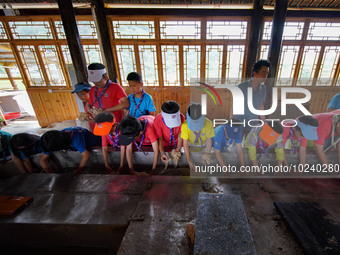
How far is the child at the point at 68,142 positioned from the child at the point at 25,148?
237 millimetres

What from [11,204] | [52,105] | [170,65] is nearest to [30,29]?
[52,105]

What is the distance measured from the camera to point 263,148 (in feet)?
9.41

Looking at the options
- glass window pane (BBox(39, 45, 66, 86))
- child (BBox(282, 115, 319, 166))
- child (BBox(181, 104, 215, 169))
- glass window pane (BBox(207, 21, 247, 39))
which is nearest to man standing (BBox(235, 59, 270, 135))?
child (BBox(282, 115, 319, 166))

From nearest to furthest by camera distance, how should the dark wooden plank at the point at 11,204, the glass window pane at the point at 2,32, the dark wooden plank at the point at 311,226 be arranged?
the dark wooden plank at the point at 311,226, the dark wooden plank at the point at 11,204, the glass window pane at the point at 2,32

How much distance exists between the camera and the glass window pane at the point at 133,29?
17.0ft

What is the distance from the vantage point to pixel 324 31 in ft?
17.0

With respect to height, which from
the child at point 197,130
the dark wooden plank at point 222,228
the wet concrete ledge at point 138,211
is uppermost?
the child at point 197,130

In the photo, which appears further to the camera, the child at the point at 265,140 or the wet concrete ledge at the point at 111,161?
the wet concrete ledge at the point at 111,161

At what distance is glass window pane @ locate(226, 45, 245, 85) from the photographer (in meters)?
5.36

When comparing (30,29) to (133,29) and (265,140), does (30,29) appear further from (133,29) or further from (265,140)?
(265,140)

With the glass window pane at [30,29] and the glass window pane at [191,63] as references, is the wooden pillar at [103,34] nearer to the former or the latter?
the glass window pane at [30,29]

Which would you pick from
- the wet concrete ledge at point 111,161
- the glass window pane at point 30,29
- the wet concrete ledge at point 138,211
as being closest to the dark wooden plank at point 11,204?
the wet concrete ledge at point 138,211

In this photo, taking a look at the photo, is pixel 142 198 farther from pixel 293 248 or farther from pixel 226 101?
pixel 226 101

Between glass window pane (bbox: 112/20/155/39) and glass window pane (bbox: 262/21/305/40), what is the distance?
3.74m
